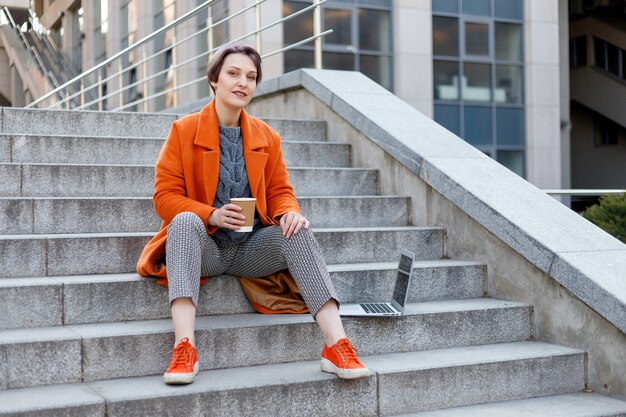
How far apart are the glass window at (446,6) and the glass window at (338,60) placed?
2.77 m

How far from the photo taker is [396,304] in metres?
4.53

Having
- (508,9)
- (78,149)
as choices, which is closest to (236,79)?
(78,149)

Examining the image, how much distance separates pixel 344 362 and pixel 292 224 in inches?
28.1

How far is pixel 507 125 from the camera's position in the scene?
840 inches

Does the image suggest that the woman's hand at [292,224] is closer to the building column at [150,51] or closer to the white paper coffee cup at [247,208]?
the white paper coffee cup at [247,208]

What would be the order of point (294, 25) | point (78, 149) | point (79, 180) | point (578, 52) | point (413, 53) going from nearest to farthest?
point (79, 180)
point (78, 149)
point (294, 25)
point (413, 53)
point (578, 52)

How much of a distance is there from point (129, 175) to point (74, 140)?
0.60 m

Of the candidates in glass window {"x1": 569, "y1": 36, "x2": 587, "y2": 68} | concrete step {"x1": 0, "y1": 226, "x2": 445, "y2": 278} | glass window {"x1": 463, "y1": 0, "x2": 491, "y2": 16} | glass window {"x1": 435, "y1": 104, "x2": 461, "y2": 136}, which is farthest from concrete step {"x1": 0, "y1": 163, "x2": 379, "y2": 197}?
glass window {"x1": 569, "y1": 36, "x2": 587, "y2": 68}

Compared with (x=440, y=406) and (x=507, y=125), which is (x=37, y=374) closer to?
(x=440, y=406)

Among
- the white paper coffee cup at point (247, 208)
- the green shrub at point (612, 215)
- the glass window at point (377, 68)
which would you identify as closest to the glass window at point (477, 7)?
the glass window at point (377, 68)

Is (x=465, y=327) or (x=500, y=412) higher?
(x=465, y=327)

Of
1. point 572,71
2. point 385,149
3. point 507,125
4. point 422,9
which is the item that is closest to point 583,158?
point 572,71

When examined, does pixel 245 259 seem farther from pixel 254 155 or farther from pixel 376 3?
pixel 376 3

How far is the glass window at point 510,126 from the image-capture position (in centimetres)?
2117
